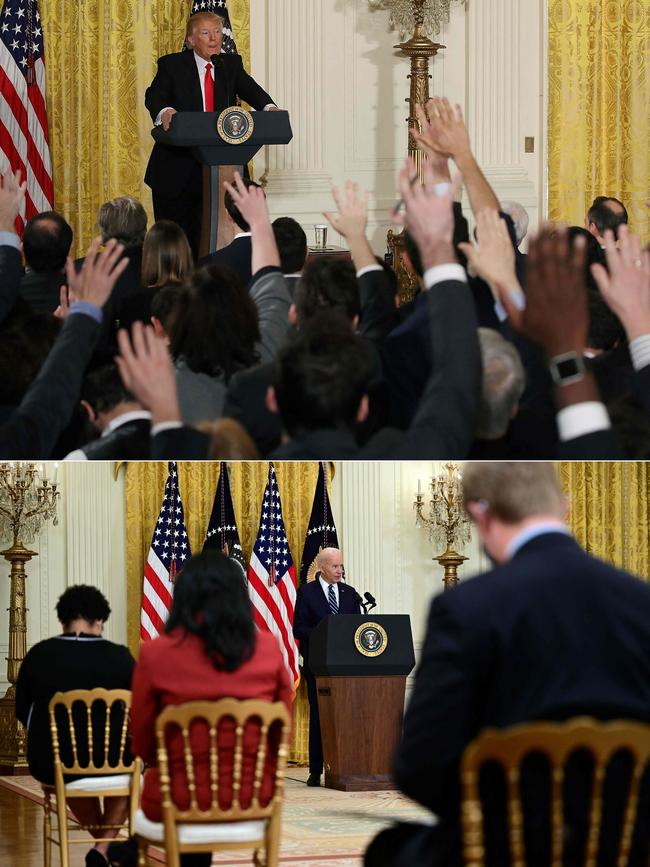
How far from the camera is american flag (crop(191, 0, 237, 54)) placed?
771 centimetres

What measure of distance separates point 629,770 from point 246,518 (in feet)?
26.4

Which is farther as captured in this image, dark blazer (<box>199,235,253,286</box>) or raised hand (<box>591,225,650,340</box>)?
dark blazer (<box>199,235,253,286</box>)

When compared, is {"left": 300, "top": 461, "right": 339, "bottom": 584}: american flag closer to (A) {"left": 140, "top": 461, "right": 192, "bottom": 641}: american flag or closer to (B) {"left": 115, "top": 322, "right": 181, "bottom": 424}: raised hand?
(A) {"left": 140, "top": 461, "right": 192, "bottom": 641}: american flag

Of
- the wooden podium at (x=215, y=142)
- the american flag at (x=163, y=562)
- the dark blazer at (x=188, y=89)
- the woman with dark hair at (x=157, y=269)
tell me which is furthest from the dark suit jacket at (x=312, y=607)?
the woman with dark hair at (x=157, y=269)

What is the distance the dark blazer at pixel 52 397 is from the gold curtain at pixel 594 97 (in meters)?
6.12

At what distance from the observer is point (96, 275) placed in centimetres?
202

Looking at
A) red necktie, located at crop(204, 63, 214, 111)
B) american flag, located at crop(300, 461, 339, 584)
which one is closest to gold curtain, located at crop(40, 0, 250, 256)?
red necktie, located at crop(204, 63, 214, 111)

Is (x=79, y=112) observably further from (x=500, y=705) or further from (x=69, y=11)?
(x=500, y=705)

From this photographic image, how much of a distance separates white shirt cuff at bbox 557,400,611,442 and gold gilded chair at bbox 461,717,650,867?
0.51 m

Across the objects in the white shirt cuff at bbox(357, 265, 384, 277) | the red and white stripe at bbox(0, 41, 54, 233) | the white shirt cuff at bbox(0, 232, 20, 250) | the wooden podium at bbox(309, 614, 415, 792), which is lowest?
the wooden podium at bbox(309, 614, 415, 792)

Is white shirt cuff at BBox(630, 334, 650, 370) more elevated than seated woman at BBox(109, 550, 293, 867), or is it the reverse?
white shirt cuff at BBox(630, 334, 650, 370)

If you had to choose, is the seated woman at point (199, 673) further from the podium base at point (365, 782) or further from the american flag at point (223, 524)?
the american flag at point (223, 524)

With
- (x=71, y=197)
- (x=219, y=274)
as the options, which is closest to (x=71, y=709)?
(x=219, y=274)

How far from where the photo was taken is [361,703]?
27.2 feet
